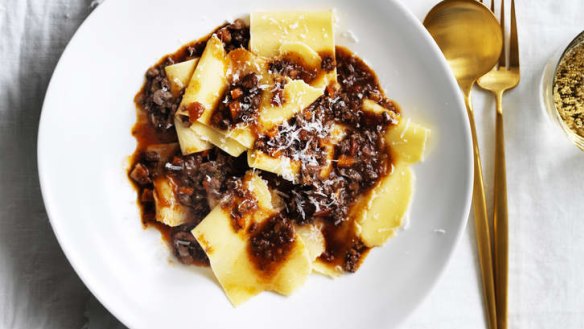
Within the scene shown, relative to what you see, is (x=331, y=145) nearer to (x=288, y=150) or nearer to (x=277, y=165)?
(x=288, y=150)

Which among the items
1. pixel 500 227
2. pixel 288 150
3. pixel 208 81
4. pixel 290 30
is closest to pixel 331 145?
pixel 288 150

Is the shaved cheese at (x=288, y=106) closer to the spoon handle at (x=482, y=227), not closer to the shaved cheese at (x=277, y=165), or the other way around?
the shaved cheese at (x=277, y=165)

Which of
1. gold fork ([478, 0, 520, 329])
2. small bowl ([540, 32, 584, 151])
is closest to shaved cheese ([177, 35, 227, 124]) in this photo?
gold fork ([478, 0, 520, 329])

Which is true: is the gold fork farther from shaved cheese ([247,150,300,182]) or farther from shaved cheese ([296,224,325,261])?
shaved cheese ([247,150,300,182])

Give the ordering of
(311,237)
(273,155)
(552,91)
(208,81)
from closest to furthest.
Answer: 1. (273,155)
2. (208,81)
3. (311,237)
4. (552,91)

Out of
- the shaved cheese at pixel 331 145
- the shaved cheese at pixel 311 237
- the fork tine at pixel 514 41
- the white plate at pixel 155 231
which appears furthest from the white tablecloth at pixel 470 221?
the shaved cheese at pixel 331 145

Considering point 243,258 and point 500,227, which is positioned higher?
point 500,227

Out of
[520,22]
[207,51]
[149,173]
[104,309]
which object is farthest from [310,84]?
[104,309]
